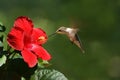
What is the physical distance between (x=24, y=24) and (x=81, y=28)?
2.24 metres

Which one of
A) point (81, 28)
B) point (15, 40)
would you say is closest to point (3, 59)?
point (15, 40)

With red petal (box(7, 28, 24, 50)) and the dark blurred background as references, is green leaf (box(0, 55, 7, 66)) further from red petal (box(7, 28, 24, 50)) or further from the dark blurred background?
the dark blurred background

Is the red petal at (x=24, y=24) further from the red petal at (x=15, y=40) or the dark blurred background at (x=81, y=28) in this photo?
the dark blurred background at (x=81, y=28)

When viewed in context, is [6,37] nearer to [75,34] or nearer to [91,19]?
[75,34]

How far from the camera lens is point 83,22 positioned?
3336mm

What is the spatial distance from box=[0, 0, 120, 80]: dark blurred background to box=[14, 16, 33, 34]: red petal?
199 cm

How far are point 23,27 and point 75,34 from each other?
0.36 feet

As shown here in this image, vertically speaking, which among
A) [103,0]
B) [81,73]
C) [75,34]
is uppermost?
[75,34]

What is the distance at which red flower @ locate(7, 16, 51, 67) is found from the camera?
41.6 inches

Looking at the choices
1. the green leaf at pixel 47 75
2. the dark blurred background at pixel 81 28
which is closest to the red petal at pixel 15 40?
the green leaf at pixel 47 75

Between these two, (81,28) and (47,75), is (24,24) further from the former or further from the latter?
(81,28)

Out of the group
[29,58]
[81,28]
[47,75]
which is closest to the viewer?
[29,58]

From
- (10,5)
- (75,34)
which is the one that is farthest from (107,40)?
Answer: (75,34)

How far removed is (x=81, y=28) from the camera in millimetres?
3312
